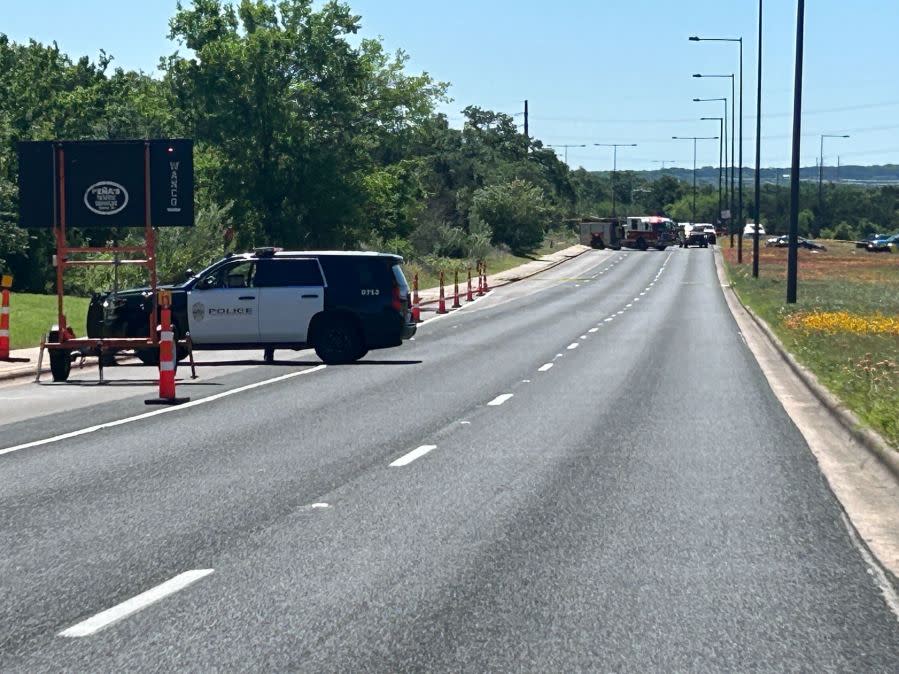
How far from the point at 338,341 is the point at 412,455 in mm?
12320

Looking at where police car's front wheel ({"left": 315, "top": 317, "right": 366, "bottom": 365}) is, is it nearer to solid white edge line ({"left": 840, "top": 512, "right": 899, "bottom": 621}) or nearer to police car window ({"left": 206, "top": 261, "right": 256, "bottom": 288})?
police car window ({"left": 206, "top": 261, "right": 256, "bottom": 288})

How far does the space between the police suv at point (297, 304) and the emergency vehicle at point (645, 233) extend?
9522 centimetres

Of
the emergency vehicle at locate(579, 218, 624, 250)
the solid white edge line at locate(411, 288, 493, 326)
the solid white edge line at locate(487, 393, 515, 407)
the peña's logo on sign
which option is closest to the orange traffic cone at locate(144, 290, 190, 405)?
the solid white edge line at locate(487, 393, 515, 407)

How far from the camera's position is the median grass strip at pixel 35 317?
27.9 metres

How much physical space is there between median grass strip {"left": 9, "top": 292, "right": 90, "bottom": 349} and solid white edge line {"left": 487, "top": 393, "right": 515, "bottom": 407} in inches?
383

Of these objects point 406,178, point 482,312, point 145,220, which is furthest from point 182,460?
point 406,178

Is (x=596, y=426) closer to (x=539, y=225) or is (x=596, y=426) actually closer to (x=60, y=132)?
(x=60, y=132)

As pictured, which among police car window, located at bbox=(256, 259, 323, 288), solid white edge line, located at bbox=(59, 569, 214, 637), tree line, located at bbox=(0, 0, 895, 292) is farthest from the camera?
tree line, located at bbox=(0, 0, 895, 292)

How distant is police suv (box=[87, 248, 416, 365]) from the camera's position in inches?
981

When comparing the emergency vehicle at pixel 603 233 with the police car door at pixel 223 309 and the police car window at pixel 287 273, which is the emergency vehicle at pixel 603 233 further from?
the police car door at pixel 223 309

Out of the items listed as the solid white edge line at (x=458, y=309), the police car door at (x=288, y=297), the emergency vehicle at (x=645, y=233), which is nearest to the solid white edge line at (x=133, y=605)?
the police car door at (x=288, y=297)

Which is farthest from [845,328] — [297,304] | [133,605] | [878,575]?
[133,605]

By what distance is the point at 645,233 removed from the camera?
392ft

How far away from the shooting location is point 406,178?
2594 inches
